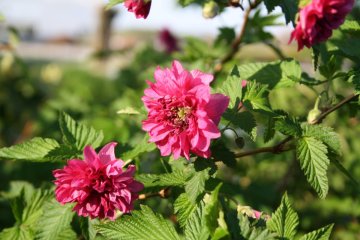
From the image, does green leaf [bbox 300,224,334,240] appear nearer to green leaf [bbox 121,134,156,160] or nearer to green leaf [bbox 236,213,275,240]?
green leaf [bbox 236,213,275,240]

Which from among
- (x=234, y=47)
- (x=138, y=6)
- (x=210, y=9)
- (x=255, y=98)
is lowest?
(x=234, y=47)

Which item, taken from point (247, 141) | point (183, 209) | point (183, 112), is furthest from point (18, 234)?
point (247, 141)

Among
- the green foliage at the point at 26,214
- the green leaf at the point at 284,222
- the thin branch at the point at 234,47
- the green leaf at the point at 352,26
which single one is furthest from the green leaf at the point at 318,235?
the thin branch at the point at 234,47

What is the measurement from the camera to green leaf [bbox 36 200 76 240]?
1.25m

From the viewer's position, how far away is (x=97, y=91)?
6336 millimetres

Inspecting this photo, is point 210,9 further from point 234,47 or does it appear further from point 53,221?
point 53,221

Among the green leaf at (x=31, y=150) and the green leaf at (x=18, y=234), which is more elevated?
the green leaf at (x=31, y=150)

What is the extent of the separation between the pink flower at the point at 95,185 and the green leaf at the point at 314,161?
40cm

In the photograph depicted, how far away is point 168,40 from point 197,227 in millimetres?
2492

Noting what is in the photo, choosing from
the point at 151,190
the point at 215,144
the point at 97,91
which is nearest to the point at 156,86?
the point at 215,144

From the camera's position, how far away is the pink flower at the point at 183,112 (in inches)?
39.6

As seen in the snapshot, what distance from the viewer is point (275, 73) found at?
4.71ft

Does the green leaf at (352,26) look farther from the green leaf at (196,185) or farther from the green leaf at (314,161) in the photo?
the green leaf at (196,185)

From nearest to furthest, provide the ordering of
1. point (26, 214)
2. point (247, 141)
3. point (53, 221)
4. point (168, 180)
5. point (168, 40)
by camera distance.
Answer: point (168, 180) < point (53, 221) < point (26, 214) < point (247, 141) < point (168, 40)
